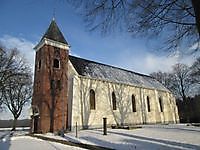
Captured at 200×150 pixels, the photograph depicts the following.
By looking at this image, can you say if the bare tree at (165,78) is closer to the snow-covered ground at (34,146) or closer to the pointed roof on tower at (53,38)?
the pointed roof on tower at (53,38)

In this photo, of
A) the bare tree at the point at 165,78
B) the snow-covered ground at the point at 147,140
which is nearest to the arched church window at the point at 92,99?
the snow-covered ground at the point at 147,140

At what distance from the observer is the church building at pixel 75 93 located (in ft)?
77.4

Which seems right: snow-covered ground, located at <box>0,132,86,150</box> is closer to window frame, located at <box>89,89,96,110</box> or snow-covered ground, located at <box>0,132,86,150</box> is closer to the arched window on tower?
window frame, located at <box>89,89,96,110</box>

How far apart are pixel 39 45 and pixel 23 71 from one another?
4054mm

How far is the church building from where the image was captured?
23.6 meters

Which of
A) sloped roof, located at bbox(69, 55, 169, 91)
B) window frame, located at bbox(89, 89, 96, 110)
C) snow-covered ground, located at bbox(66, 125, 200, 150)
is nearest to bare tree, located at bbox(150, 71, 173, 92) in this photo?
sloped roof, located at bbox(69, 55, 169, 91)

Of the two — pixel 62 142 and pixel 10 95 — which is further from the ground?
pixel 10 95

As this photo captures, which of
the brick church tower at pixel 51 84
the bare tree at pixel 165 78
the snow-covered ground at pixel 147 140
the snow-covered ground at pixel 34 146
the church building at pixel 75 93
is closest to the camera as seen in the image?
the snow-covered ground at pixel 147 140

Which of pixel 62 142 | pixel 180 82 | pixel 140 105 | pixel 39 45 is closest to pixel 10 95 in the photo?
pixel 39 45

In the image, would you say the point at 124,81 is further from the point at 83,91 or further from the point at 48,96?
the point at 48,96

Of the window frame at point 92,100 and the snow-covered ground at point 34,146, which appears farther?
the window frame at point 92,100

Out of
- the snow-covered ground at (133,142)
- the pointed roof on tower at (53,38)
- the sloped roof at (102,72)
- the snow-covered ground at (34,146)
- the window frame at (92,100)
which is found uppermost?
the pointed roof on tower at (53,38)

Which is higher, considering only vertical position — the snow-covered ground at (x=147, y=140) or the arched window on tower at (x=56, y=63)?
the arched window on tower at (x=56, y=63)

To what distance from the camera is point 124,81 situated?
32.2 meters
